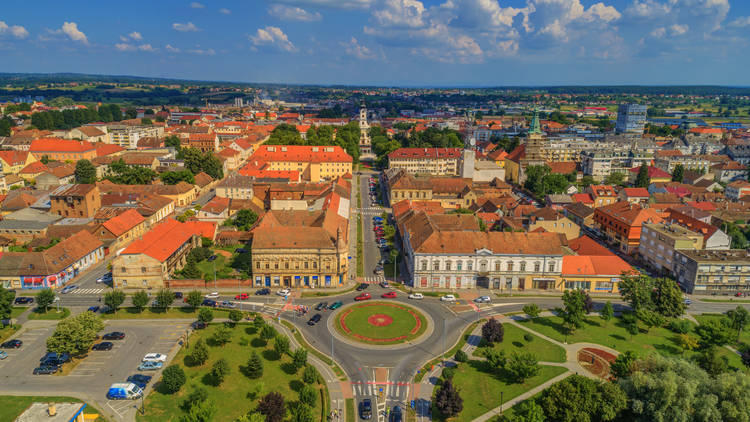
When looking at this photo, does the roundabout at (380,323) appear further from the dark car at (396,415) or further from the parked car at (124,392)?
the parked car at (124,392)

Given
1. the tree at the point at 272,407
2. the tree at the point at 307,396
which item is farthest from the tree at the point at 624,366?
the tree at the point at 272,407

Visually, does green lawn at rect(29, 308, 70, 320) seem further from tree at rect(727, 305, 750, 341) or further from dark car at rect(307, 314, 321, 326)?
tree at rect(727, 305, 750, 341)

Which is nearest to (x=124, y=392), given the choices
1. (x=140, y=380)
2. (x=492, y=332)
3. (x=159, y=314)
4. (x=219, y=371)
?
(x=140, y=380)

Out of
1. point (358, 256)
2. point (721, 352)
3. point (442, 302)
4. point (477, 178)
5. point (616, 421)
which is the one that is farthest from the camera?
point (477, 178)

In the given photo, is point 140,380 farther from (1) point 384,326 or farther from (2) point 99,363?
(1) point 384,326

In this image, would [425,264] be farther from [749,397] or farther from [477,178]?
[477,178]

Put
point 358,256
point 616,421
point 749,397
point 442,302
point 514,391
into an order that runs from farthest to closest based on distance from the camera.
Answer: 1. point 358,256
2. point 442,302
3. point 514,391
4. point 616,421
5. point 749,397

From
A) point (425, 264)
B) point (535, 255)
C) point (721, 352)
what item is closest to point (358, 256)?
point (425, 264)
